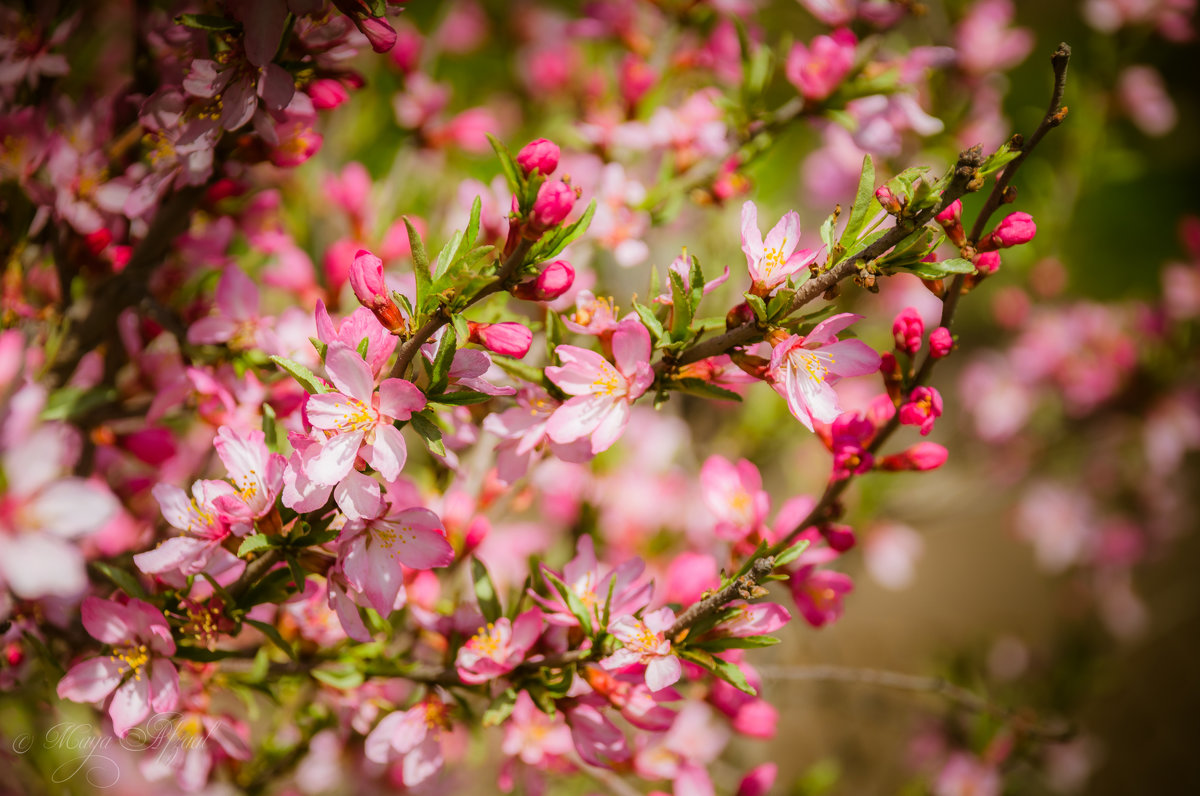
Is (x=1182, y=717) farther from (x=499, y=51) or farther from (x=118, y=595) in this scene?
(x=499, y=51)

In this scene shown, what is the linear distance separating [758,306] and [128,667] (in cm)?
78

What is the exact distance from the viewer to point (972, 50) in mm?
1717

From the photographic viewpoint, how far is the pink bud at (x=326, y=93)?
0.89 meters

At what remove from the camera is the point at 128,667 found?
78 centimetres

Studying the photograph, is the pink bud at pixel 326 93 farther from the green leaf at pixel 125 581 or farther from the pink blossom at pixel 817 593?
the pink blossom at pixel 817 593

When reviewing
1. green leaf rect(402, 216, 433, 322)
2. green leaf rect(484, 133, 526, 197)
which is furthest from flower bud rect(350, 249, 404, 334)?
green leaf rect(484, 133, 526, 197)

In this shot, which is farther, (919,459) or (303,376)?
(919,459)

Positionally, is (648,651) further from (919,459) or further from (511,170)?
(511,170)

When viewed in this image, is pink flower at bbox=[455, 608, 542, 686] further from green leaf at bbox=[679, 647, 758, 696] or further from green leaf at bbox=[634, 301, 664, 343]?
green leaf at bbox=[634, 301, 664, 343]

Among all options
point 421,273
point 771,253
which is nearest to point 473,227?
point 421,273

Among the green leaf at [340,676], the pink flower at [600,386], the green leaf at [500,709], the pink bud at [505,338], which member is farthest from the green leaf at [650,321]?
the green leaf at [340,676]

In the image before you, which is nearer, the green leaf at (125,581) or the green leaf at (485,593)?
the green leaf at (125,581)

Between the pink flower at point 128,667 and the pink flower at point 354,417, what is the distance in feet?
0.99

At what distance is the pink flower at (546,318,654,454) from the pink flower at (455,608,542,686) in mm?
234
